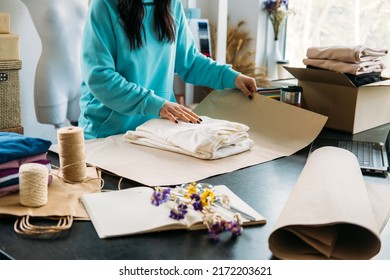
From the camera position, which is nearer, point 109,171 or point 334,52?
point 109,171

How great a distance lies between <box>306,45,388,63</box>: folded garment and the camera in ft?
6.14

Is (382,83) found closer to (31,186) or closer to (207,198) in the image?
(207,198)

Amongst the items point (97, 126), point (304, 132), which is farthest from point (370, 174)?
point (97, 126)

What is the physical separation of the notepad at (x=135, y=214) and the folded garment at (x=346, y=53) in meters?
0.99

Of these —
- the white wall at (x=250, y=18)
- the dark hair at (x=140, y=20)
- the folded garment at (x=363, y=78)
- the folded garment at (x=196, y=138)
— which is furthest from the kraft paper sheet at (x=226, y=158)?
the white wall at (x=250, y=18)

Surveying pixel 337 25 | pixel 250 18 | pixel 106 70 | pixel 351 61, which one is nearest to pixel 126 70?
pixel 106 70

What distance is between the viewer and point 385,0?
2.59m

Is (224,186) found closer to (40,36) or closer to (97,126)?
(97,126)

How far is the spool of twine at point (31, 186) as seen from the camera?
3.48 ft

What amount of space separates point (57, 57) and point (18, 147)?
3.89 ft

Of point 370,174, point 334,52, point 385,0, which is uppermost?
point 385,0

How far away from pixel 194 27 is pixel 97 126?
1029mm

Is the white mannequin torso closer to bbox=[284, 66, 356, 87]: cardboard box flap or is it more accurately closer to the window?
bbox=[284, 66, 356, 87]: cardboard box flap
